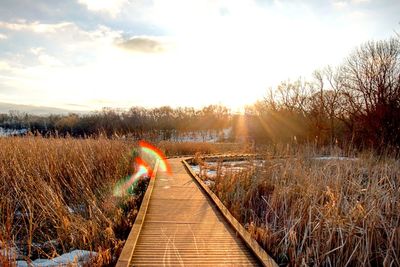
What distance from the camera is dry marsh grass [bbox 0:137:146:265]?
12.2ft

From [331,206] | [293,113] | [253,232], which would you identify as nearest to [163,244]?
[253,232]

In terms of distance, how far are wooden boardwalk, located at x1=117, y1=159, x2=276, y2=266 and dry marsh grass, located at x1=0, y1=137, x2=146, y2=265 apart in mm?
326

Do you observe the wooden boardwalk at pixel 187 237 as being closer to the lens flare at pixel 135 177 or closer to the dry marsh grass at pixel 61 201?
the dry marsh grass at pixel 61 201

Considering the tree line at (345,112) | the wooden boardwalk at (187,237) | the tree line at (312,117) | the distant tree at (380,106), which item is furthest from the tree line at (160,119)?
the wooden boardwalk at (187,237)

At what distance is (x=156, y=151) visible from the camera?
14.7m

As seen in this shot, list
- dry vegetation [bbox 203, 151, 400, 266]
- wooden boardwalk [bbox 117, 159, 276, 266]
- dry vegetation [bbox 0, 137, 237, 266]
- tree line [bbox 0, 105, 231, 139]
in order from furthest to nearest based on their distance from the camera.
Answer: tree line [bbox 0, 105, 231, 139], dry vegetation [bbox 0, 137, 237, 266], dry vegetation [bbox 203, 151, 400, 266], wooden boardwalk [bbox 117, 159, 276, 266]

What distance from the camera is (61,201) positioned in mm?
4953

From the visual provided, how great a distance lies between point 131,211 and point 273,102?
3466cm

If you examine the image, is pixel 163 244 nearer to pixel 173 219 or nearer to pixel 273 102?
pixel 173 219

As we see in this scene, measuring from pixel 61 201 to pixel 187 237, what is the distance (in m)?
2.26

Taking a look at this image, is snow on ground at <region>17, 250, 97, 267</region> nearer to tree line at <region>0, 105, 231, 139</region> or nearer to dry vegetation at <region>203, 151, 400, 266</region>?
dry vegetation at <region>203, 151, 400, 266</region>

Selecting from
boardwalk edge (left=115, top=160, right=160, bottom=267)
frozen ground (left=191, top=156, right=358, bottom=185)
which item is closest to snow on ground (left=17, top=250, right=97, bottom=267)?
boardwalk edge (left=115, top=160, right=160, bottom=267)

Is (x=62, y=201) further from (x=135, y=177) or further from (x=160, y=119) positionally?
(x=160, y=119)

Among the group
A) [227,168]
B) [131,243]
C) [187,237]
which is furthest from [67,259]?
[227,168]
